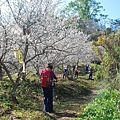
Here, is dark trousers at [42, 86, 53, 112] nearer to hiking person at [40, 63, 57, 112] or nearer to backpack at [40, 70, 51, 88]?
hiking person at [40, 63, 57, 112]

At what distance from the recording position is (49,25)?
1001cm

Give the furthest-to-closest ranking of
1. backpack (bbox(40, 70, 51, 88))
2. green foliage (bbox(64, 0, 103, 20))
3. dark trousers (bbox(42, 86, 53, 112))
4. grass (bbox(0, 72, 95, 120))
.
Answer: green foliage (bbox(64, 0, 103, 20)), dark trousers (bbox(42, 86, 53, 112)), backpack (bbox(40, 70, 51, 88)), grass (bbox(0, 72, 95, 120))

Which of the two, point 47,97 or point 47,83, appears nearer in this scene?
point 47,83

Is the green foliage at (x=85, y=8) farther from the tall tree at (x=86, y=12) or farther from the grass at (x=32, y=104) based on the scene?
the grass at (x=32, y=104)

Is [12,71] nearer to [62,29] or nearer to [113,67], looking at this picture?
[62,29]

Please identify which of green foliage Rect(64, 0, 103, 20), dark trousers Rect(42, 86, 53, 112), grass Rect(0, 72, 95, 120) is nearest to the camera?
grass Rect(0, 72, 95, 120)

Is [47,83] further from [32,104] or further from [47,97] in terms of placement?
[32,104]

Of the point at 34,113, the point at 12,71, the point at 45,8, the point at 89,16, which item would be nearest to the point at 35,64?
the point at 12,71

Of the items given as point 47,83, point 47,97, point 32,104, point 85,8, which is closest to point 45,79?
point 47,83

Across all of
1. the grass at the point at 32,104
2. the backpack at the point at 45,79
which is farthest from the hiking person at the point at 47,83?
Result: the grass at the point at 32,104

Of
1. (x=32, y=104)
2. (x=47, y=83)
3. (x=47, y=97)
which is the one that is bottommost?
(x=32, y=104)

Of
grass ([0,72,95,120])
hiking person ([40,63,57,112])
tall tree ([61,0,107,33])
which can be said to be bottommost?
grass ([0,72,95,120])

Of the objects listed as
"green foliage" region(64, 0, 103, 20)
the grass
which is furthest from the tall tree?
the grass

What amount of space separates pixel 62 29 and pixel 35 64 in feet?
10.5
